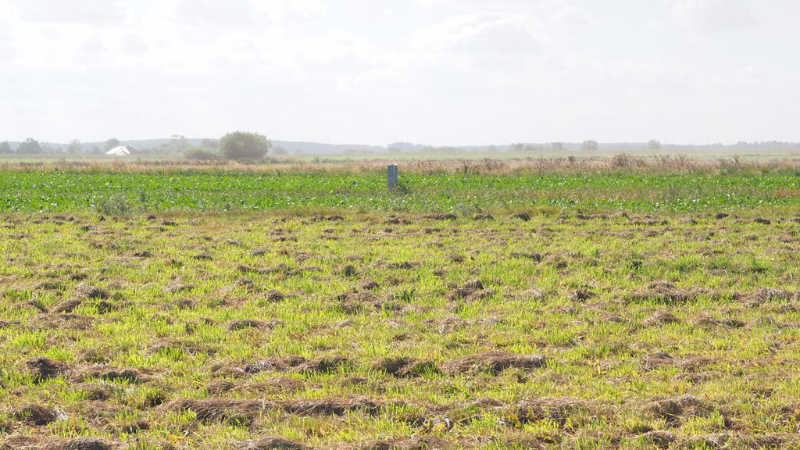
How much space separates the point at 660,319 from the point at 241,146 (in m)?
123

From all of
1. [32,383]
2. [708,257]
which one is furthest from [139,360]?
[708,257]

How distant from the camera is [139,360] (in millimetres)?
9062

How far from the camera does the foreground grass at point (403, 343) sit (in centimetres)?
693

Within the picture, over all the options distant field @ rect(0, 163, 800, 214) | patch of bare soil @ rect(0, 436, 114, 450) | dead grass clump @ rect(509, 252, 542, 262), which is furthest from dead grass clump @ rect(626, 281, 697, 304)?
distant field @ rect(0, 163, 800, 214)

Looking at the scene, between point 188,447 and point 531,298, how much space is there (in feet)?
22.4

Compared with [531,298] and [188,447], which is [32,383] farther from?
[531,298]

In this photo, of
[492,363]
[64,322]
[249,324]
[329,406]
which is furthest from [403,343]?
[64,322]

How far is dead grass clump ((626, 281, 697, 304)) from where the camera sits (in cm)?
1197

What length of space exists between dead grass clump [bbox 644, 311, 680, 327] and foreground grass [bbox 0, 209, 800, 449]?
1.5 inches

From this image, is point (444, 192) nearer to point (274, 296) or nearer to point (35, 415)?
point (274, 296)

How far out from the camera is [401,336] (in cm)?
1009

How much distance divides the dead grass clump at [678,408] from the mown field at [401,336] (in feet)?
0.07

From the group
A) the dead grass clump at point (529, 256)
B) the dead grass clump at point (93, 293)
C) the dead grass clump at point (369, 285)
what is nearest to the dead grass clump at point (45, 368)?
the dead grass clump at point (93, 293)

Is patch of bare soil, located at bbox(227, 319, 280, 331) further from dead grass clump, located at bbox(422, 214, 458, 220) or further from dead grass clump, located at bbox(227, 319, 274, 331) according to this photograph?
dead grass clump, located at bbox(422, 214, 458, 220)
